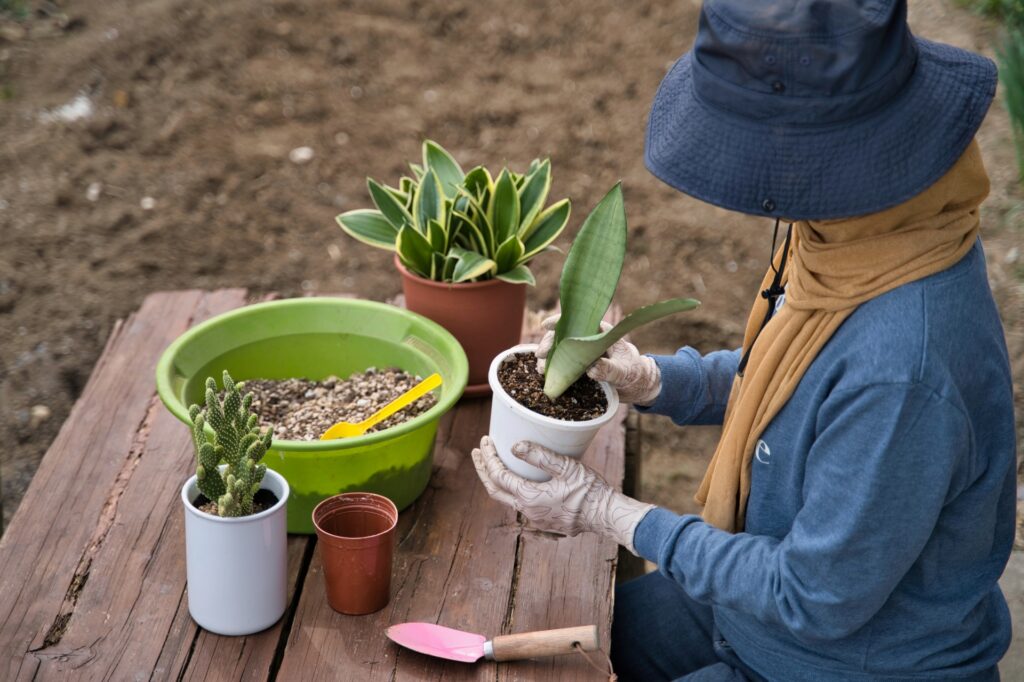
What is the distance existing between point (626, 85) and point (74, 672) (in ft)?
12.6

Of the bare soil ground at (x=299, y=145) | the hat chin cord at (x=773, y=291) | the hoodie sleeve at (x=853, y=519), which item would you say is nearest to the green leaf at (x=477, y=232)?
the hat chin cord at (x=773, y=291)

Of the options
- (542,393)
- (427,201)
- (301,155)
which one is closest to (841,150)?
(542,393)

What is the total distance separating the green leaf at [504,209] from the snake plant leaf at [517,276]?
0.23 feet

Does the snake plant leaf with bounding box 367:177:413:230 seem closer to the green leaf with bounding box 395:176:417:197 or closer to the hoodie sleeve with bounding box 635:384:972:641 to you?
the green leaf with bounding box 395:176:417:197

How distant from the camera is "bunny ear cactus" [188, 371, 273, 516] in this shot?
1600 mm

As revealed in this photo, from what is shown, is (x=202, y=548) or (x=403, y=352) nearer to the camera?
(x=202, y=548)

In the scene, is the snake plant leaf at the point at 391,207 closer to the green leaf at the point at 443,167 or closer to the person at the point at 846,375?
the green leaf at the point at 443,167

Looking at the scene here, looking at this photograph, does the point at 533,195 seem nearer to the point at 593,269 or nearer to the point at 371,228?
the point at 371,228

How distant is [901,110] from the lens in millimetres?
1370

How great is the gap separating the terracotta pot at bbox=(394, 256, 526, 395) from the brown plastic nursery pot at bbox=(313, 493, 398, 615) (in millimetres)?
533

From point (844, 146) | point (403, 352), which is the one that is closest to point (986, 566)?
point (844, 146)

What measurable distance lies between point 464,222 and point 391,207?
0.18 meters

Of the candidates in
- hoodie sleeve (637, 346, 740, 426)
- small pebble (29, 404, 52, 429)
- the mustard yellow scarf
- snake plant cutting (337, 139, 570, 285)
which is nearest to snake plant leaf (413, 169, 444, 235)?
snake plant cutting (337, 139, 570, 285)

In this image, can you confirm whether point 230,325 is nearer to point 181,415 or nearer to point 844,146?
point 181,415
